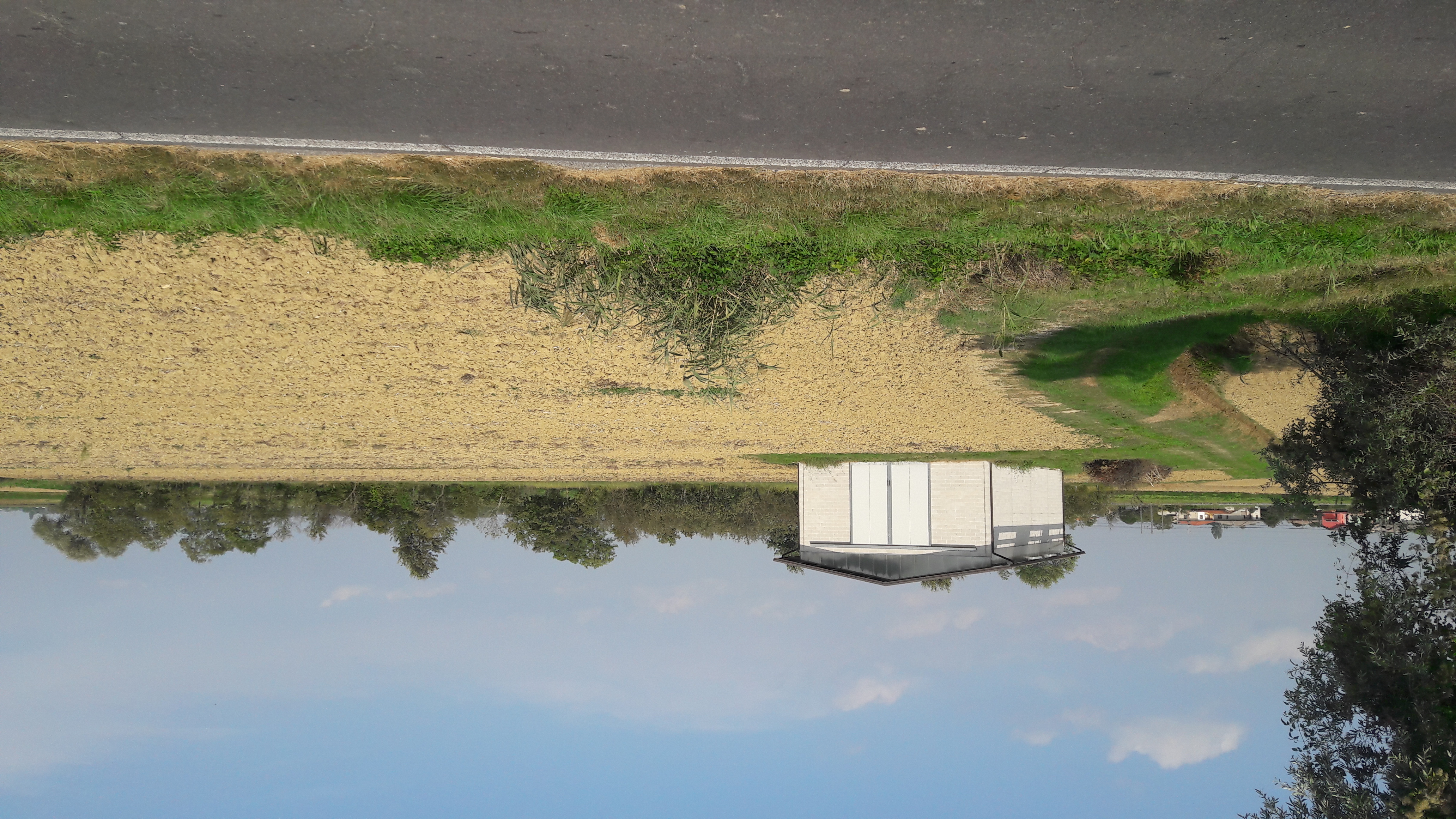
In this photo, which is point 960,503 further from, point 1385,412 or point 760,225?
point 760,225

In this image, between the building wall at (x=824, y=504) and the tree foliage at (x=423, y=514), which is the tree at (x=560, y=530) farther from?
the building wall at (x=824, y=504)

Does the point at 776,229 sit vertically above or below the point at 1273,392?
above

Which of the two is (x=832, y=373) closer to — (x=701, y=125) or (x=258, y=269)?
(x=701, y=125)

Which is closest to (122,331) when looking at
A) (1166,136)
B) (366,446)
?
(366,446)

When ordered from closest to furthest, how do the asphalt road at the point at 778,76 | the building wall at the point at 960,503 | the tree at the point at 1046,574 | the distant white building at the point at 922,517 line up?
the asphalt road at the point at 778,76 → the building wall at the point at 960,503 → the distant white building at the point at 922,517 → the tree at the point at 1046,574

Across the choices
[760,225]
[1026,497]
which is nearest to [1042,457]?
[1026,497]

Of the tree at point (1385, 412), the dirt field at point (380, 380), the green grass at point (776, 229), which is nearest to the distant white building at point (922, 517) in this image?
the dirt field at point (380, 380)
